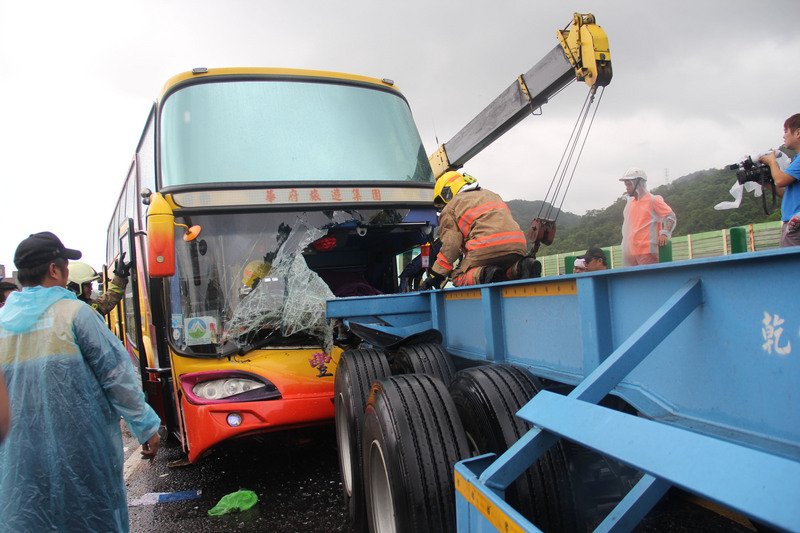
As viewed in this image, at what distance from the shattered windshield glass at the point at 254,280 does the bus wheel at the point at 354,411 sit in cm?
87

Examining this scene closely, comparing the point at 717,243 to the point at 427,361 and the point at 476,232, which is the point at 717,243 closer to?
the point at 476,232

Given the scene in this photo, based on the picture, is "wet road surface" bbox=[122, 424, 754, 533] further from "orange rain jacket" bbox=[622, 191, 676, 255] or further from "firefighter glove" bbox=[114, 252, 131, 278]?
"orange rain jacket" bbox=[622, 191, 676, 255]

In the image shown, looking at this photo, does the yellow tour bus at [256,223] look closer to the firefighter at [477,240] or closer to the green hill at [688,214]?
the firefighter at [477,240]

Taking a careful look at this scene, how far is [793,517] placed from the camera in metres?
0.85

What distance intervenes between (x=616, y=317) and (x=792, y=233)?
7.68 feet

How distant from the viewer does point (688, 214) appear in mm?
16703

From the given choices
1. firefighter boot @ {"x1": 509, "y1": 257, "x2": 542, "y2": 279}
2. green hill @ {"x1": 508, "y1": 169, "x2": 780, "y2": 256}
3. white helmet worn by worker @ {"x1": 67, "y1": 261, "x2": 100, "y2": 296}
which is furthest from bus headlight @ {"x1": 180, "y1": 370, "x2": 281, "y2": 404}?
green hill @ {"x1": 508, "y1": 169, "x2": 780, "y2": 256}

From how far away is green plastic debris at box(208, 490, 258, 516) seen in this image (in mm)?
3959

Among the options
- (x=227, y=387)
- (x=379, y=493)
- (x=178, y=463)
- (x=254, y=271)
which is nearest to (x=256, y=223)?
(x=254, y=271)

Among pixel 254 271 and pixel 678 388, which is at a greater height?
pixel 254 271

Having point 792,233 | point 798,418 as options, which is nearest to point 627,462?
point 798,418

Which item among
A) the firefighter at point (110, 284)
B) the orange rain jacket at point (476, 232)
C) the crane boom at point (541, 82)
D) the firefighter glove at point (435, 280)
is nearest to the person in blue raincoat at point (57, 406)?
the firefighter glove at point (435, 280)

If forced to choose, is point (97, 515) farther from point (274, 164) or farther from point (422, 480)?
point (274, 164)

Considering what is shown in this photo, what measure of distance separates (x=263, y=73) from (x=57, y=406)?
3.22 metres
